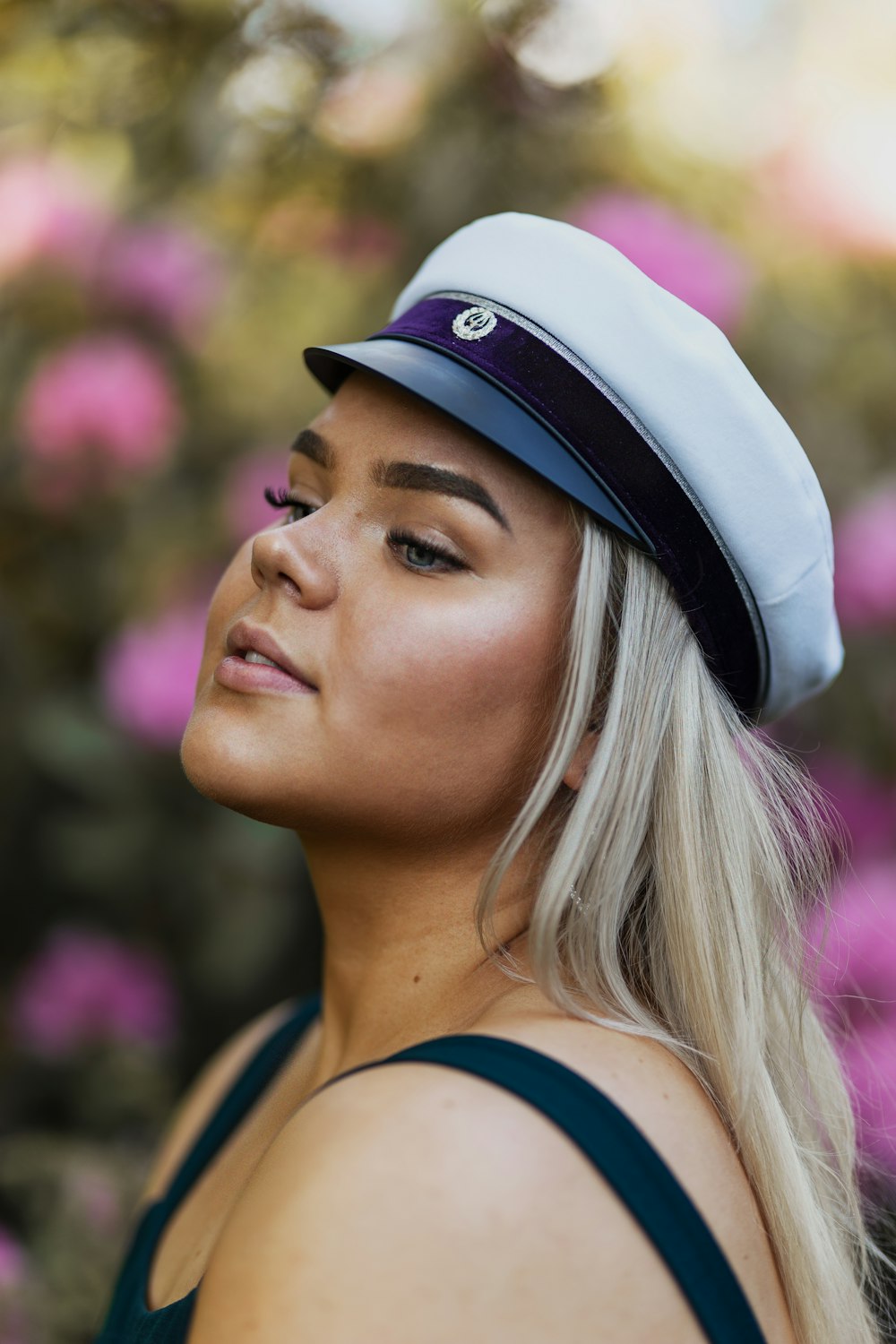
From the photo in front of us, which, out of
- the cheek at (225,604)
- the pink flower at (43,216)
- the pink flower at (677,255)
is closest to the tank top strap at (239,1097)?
the cheek at (225,604)

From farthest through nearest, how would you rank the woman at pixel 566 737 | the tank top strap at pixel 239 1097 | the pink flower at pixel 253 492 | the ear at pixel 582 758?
the pink flower at pixel 253 492
the tank top strap at pixel 239 1097
the ear at pixel 582 758
the woman at pixel 566 737

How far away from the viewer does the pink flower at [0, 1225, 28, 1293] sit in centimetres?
197

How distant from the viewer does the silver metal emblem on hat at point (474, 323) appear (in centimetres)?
135

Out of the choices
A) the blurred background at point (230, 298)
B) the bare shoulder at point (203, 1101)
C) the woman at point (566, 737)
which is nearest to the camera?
the woman at point (566, 737)

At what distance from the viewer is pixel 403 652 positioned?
48.9 inches

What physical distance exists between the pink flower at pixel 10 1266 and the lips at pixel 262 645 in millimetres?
1175

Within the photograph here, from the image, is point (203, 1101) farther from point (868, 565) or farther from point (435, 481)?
point (868, 565)

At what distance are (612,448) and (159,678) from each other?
3.79ft

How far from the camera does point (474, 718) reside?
4.19 ft

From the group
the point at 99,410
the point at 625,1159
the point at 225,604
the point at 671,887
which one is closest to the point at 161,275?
the point at 99,410

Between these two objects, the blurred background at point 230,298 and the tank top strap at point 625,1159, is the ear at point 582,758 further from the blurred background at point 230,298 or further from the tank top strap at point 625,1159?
the blurred background at point 230,298

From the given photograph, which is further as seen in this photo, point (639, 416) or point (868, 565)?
point (868, 565)

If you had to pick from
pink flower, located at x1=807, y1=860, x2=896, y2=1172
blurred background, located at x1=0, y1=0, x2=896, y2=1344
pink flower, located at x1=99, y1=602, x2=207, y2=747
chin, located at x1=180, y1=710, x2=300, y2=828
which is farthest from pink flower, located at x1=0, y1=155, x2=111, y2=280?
pink flower, located at x1=807, y1=860, x2=896, y2=1172

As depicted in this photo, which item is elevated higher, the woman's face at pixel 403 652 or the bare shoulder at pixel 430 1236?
the woman's face at pixel 403 652
